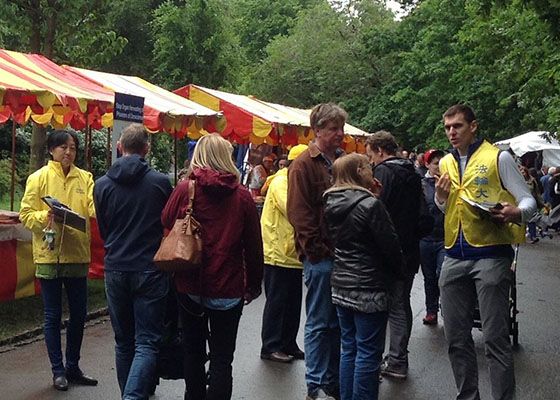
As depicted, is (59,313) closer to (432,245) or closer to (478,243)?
Answer: (478,243)

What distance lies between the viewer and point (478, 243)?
512 cm

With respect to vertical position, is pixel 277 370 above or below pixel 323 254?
below

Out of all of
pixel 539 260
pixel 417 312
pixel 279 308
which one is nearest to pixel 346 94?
pixel 539 260

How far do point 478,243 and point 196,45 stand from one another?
28223 mm

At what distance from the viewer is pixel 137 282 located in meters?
5.08

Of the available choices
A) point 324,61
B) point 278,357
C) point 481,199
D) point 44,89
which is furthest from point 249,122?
point 324,61

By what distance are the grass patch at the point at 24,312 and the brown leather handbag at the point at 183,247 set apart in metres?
3.60

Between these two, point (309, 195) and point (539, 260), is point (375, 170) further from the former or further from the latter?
point (539, 260)

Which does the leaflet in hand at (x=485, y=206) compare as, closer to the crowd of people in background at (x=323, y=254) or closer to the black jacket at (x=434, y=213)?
the crowd of people in background at (x=323, y=254)

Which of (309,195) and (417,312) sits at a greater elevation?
(309,195)

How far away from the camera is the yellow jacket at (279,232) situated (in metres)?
6.96

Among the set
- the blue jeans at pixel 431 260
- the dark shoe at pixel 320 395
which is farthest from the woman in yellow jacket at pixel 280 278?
the blue jeans at pixel 431 260

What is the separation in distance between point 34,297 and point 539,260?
11109 millimetres

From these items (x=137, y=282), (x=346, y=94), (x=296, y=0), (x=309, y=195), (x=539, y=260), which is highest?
(x=296, y=0)
